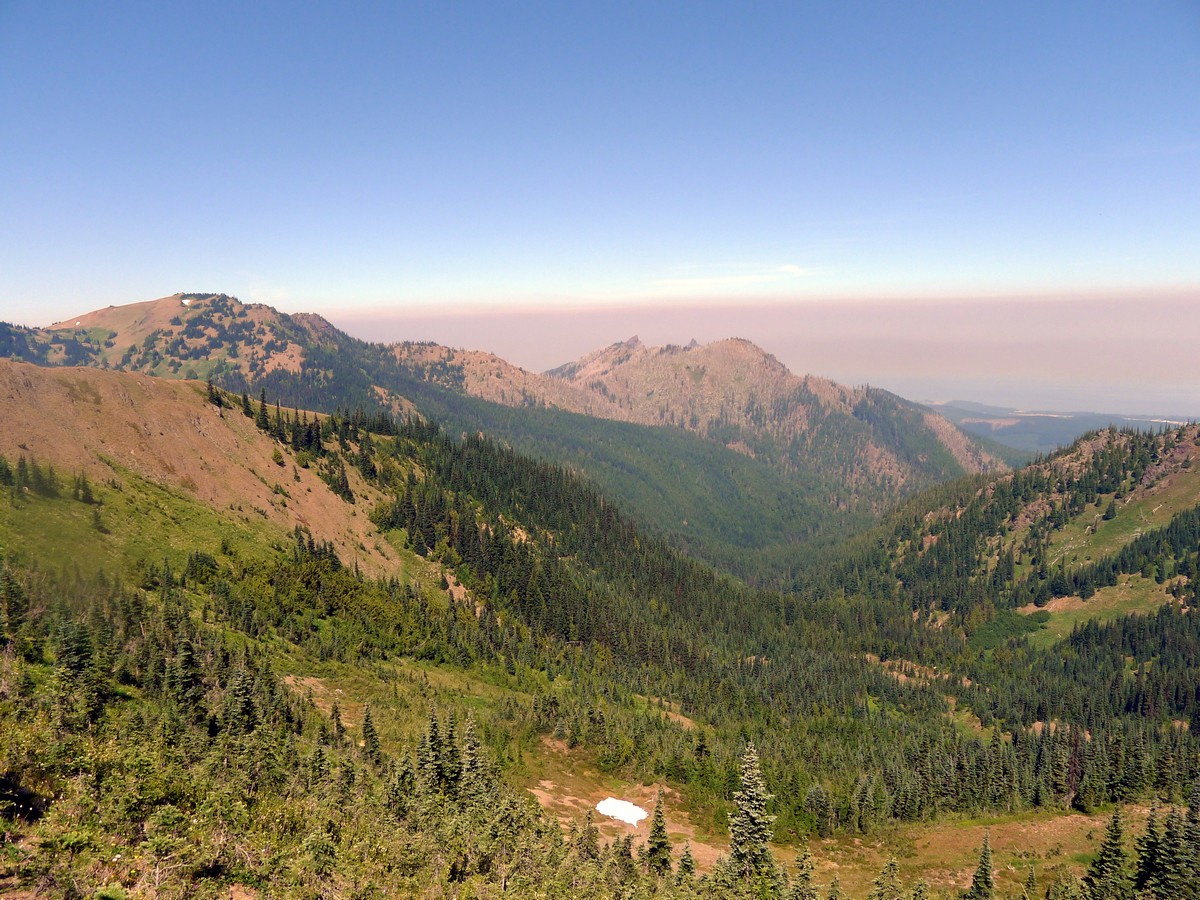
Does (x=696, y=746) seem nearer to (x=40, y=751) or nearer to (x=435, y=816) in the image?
(x=435, y=816)

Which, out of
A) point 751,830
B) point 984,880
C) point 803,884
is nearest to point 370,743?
point 751,830

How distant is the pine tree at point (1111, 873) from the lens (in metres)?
73.1

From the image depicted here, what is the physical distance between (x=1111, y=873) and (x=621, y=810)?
64.1m

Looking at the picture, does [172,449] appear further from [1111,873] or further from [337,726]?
[1111,873]

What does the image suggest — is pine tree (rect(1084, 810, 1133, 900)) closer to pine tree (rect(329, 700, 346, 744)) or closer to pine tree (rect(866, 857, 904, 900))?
pine tree (rect(866, 857, 904, 900))

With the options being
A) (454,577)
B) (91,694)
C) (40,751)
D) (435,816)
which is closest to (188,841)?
(40,751)

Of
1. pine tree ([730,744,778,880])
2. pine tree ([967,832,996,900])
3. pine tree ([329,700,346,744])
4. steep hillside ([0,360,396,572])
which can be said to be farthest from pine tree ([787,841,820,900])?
→ steep hillside ([0,360,396,572])

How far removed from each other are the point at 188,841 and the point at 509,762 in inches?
2695

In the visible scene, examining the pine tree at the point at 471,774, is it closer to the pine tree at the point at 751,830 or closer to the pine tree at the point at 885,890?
the pine tree at the point at 751,830

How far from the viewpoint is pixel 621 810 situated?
9894 centimetres

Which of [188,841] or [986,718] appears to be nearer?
[188,841]

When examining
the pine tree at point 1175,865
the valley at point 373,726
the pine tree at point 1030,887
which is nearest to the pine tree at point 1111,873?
the pine tree at point 1175,865

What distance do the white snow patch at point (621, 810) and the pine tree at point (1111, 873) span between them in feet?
190

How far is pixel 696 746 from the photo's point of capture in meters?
124
